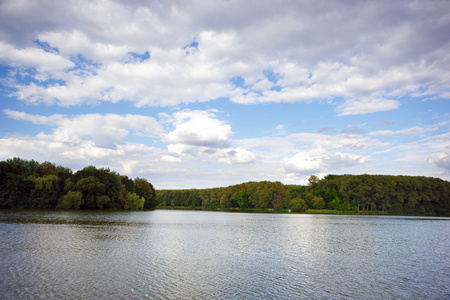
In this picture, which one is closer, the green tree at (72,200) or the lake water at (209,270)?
the lake water at (209,270)

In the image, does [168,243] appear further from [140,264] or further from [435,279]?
[435,279]

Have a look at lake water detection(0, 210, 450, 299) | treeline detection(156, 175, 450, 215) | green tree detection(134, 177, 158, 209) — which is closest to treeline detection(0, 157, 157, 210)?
green tree detection(134, 177, 158, 209)

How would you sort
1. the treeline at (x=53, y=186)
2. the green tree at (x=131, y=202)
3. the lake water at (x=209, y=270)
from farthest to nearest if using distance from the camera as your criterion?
the green tree at (x=131, y=202)
the treeline at (x=53, y=186)
the lake water at (x=209, y=270)

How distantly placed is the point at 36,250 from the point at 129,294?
13377 mm

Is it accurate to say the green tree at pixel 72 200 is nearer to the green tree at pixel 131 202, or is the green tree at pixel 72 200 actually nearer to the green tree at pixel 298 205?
the green tree at pixel 131 202

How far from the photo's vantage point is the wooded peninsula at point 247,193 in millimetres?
85688

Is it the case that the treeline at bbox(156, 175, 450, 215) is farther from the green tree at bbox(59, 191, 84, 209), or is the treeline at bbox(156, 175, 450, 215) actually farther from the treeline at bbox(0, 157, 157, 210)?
the green tree at bbox(59, 191, 84, 209)

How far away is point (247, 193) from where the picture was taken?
16388cm

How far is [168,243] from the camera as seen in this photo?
29.1 meters

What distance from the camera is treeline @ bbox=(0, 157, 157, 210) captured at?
81312 millimetres

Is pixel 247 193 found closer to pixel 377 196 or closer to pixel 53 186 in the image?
pixel 377 196

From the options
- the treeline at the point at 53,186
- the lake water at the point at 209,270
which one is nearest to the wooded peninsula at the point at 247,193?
the treeline at the point at 53,186

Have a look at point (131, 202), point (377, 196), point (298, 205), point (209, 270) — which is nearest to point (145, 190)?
point (131, 202)

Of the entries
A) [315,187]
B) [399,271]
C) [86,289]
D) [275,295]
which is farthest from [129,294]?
[315,187]
